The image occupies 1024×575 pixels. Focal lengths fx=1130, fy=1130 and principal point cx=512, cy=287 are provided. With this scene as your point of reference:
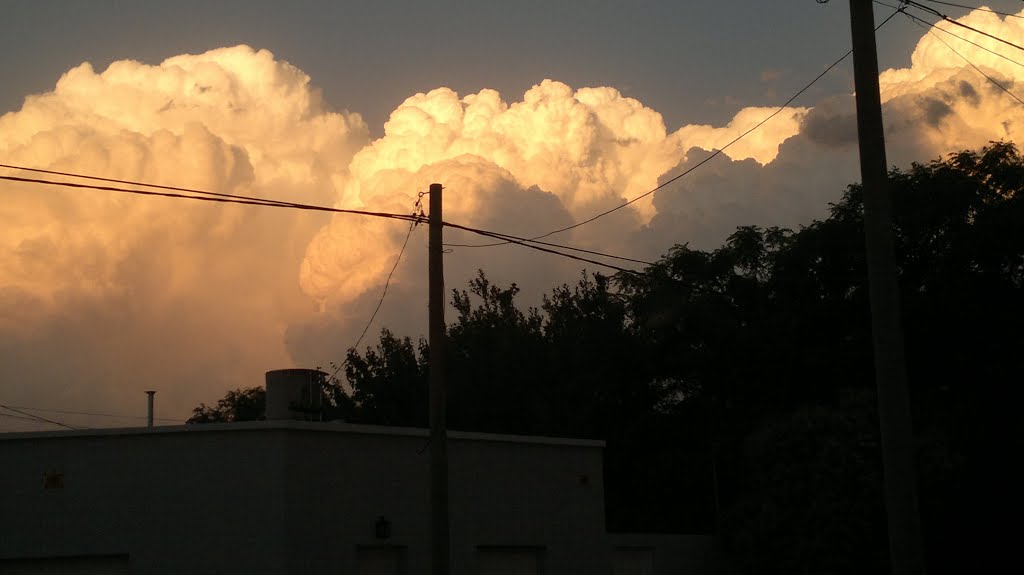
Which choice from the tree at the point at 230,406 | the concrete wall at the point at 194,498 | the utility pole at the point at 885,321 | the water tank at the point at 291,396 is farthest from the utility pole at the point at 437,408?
the tree at the point at 230,406

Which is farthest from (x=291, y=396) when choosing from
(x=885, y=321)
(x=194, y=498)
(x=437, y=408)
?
(x=885, y=321)

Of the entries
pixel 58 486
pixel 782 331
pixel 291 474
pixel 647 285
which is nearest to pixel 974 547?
pixel 782 331

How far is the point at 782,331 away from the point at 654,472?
6.46m

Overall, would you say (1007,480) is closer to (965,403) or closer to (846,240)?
(965,403)

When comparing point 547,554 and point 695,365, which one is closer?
point 547,554

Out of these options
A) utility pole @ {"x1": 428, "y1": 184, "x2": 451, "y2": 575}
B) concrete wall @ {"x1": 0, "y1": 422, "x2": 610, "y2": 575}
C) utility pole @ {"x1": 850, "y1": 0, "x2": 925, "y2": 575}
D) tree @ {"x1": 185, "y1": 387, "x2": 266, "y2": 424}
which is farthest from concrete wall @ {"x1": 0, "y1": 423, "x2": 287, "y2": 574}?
tree @ {"x1": 185, "y1": 387, "x2": 266, "y2": 424}

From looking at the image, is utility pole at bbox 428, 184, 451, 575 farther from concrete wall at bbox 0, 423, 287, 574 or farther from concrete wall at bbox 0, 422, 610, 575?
concrete wall at bbox 0, 423, 287, 574

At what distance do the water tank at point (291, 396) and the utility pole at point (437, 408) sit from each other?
4.83 meters

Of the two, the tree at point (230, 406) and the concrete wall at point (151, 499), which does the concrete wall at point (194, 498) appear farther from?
the tree at point (230, 406)

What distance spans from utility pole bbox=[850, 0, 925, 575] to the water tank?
41.2ft

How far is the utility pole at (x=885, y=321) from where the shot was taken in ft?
34.9

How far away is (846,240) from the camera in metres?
36.5

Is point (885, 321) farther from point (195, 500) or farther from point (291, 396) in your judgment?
point (291, 396)

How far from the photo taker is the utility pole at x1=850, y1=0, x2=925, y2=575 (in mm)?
10625
